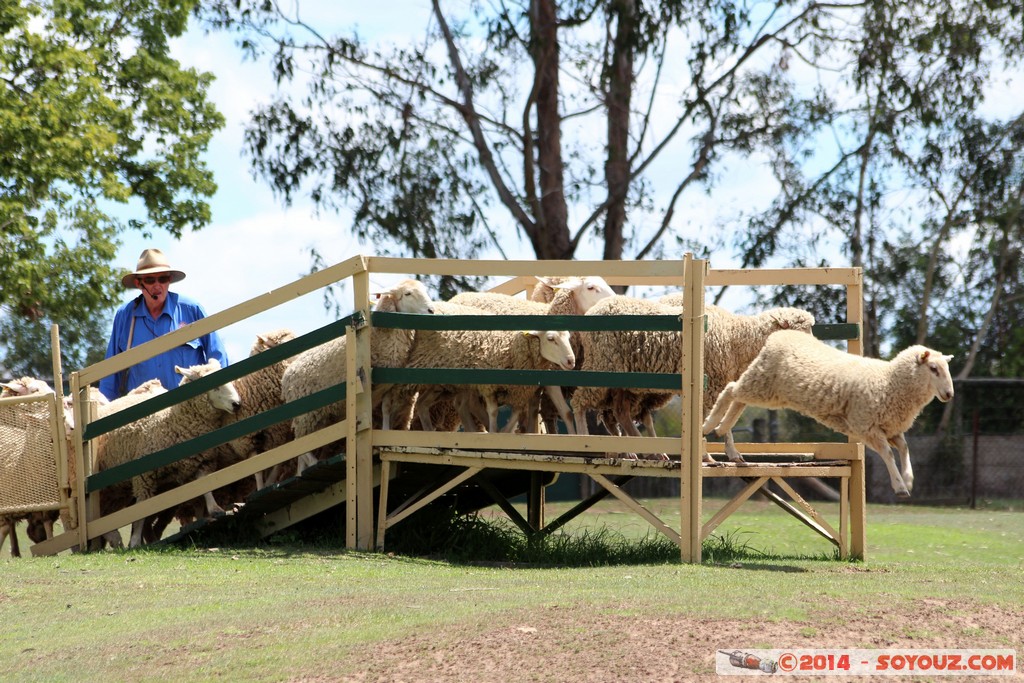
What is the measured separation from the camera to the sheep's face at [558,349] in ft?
30.0

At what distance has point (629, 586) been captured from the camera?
6.82 meters

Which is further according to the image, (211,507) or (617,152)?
(617,152)

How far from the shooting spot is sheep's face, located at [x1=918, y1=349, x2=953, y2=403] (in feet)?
27.0

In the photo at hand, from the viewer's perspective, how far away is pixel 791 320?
30.6 feet

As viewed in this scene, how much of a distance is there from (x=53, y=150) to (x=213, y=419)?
1519 centimetres

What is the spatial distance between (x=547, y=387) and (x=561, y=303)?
67 cm

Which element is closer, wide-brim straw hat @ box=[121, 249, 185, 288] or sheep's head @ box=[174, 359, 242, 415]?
sheep's head @ box=[174, 359, 242, 415]

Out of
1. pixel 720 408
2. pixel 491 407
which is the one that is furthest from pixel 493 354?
pixel 720 408

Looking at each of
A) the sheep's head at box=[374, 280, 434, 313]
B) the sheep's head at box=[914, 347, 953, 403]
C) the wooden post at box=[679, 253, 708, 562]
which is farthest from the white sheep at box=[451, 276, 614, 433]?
the sheep's head at box=[914, 347, 953, 403]

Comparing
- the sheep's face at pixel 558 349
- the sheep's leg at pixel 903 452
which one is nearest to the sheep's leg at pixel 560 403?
the sheep's face at pixel 558 349

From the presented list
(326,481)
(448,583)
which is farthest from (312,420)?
(448,583)

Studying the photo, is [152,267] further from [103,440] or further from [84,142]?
[84,142]

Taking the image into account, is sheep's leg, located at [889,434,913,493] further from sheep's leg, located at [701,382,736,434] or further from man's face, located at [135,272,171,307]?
man's face, located at [135,272,171,307]

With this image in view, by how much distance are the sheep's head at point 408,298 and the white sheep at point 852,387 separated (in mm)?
2308
